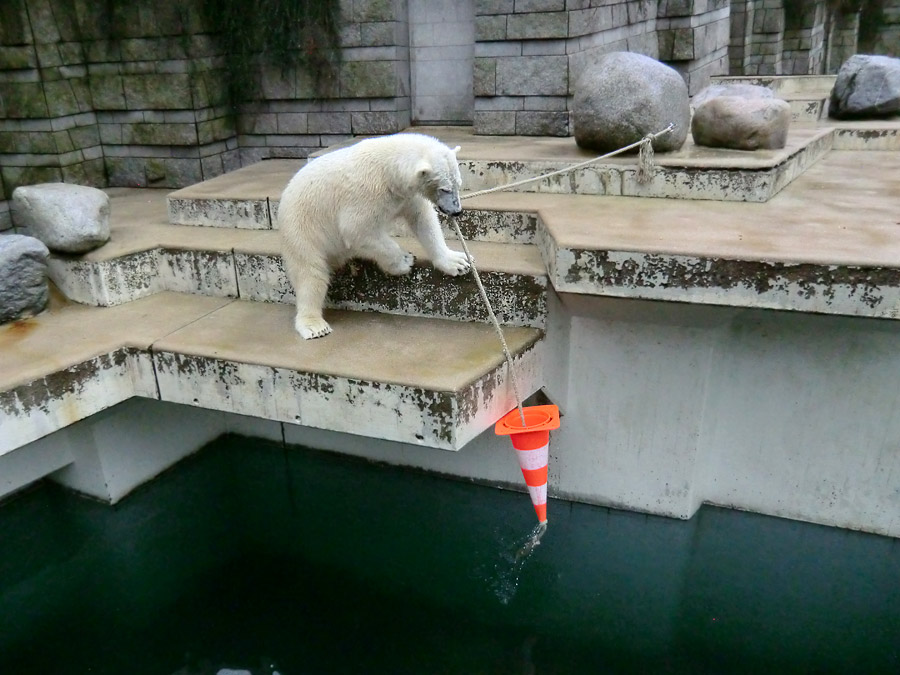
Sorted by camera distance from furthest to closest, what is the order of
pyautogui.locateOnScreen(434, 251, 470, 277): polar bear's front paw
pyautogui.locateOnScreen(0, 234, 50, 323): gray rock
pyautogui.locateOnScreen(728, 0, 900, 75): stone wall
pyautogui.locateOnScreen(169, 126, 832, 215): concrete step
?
pyautogui.locateOnScreen(728, 0, 900, 75): stone wall → pyautogui.locateOnScreen(169, 126, 832, 215): concrete step → pyautogui.locateOnScreen(0, 234, 50, 323): gray rock → pyautogui.locateOnScreen(434, 251, 470, 277): polar bear's front paw

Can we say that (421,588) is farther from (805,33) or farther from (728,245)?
(805,33)

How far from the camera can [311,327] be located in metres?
3.72

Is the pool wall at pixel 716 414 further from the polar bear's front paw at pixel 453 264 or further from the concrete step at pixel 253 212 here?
the concrete step at pixel 253 212

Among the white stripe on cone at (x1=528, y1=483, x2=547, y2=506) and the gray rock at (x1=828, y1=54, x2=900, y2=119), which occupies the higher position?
the gray rock at (x1=828, y1=54, x2=900, y2=119)

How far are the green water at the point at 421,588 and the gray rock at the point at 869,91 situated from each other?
431cm

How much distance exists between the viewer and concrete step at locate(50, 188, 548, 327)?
12.3ft

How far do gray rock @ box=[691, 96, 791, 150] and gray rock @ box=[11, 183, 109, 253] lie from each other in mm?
3955

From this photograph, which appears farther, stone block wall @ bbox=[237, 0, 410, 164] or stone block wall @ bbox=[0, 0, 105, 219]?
stone block wall @ bbox=[237, 0, 410, 164]

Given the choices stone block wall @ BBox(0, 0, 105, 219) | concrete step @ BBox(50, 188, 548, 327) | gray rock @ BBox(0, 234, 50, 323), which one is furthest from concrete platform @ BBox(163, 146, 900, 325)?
stone block wall @ BBox(0, 0, 105, 219)

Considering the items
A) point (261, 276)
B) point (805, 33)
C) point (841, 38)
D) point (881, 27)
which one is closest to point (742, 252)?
point (261, 276)

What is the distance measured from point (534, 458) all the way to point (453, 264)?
3.63 feet

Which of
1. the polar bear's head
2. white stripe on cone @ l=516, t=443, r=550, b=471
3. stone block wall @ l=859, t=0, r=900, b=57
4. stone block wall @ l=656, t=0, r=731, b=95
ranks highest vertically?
stone block wall @ l=859, t=0, r=900, b=57

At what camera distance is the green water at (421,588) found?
346 centimetres

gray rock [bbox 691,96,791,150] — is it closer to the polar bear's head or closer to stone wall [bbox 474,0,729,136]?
stone wall [bbox 474,0,729,136]
